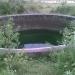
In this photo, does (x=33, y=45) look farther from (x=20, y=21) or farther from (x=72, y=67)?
(x=72, y=67)

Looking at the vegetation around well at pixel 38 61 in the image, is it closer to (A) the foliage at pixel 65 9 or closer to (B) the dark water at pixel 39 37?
(B) the dark water at pixel 39 37

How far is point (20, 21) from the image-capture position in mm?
11406

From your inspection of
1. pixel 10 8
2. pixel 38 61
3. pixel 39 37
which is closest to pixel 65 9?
pixel 39 37

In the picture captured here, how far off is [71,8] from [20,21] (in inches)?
83.9

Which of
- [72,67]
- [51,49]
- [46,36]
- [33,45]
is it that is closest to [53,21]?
[46,36]

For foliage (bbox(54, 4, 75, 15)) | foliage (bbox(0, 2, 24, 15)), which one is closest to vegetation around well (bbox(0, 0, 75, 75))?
foliage (bbox(0, 2, 24, 15))

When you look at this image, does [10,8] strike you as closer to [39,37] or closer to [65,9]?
[39,37]

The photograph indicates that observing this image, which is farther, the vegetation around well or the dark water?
the dark water

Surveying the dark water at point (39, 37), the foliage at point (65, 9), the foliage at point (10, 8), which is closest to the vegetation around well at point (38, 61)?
the dark water at point (39, 37)

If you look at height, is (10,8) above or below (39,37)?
above

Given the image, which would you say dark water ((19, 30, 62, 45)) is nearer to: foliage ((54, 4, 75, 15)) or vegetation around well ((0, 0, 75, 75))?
foliage ((54, 4, 75, 15))

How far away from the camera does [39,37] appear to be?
11.2 metres

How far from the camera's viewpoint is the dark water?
10602 millimetres

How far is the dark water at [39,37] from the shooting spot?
417 inches
